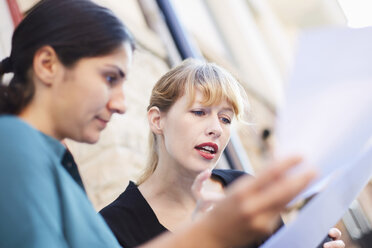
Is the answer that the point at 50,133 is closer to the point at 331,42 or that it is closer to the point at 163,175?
the point at 331,42

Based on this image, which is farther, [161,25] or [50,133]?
[161,25]

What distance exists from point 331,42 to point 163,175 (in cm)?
60

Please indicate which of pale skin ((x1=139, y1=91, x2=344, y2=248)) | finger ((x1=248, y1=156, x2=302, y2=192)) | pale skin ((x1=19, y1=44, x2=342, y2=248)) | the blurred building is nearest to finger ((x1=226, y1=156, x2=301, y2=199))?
finger ((x1=248, y1=156, x2=302, y2=192))

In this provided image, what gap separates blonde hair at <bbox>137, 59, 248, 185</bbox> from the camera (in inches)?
36.3

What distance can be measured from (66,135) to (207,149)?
39 cm

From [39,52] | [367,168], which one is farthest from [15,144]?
[367,168]

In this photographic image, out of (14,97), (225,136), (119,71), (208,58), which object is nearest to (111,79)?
(119,71)

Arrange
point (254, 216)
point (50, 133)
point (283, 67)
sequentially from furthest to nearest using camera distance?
point (283, 67), point (50, 133), point (254, 216)

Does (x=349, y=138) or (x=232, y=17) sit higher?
(x=232, y=17)

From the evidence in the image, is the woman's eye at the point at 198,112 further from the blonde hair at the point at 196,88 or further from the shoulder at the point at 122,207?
the shoulder at the point at 122,207

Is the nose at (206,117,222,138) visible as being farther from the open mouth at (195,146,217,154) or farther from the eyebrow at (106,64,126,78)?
the eyebrow at (106,64,126,78)

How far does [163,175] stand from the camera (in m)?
0.98

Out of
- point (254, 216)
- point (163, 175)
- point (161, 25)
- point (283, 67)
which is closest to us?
point (254, 216)

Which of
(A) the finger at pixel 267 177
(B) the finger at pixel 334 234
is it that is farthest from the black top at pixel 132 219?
(A) the finger at pixel 267 177
